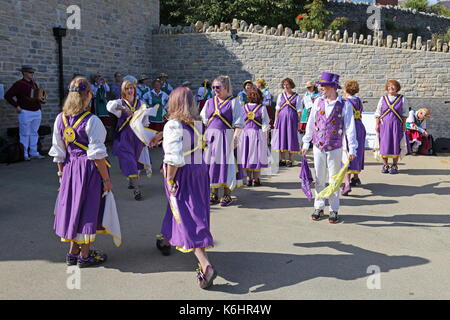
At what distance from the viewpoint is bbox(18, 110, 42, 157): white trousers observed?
1044 centimetres

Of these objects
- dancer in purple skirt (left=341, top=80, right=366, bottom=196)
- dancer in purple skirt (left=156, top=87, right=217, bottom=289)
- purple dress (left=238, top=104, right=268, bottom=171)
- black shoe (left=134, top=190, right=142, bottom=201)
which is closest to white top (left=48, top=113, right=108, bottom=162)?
dancer in purple skirt (left=156, top=87, right=217, bottom=289)

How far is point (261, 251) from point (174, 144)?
1.59 m

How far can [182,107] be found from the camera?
13.1 feet

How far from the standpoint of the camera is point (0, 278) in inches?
160

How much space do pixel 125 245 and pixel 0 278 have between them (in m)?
1.29

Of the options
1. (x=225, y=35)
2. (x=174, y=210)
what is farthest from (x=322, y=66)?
(x=174, y=210)

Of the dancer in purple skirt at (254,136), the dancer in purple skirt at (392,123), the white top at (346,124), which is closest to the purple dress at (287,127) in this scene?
the dancer in purple skirt at (392,123)

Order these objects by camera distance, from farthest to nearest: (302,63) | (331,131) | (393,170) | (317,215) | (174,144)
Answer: (302,63) → (393,170) → (317,215) → (331,131) → (174,144)

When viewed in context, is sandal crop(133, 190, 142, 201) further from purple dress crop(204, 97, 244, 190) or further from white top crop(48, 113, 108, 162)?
white top crop(48, 113, 108, 162)

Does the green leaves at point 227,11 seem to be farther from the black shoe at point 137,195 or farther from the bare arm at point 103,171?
the bare arm at point 103,171

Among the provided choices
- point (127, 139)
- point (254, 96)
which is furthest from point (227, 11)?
point (127, 139)

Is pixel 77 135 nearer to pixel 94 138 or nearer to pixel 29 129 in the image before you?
pixel 94 138
